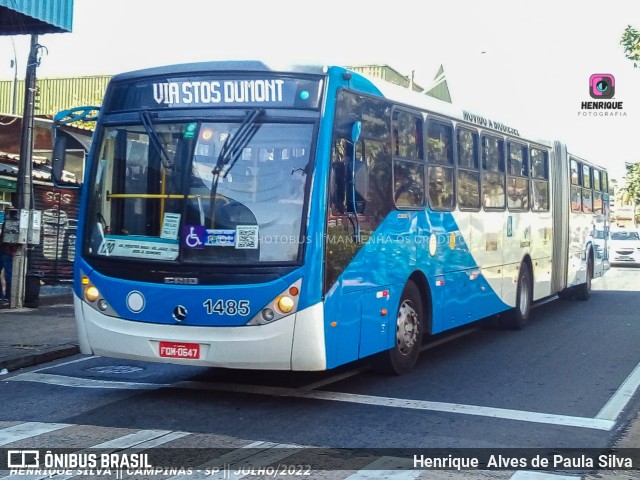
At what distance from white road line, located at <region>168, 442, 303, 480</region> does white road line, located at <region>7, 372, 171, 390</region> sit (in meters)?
2.80

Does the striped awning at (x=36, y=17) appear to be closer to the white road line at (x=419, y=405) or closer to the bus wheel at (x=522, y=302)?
the white road line at (x=419, y=405)

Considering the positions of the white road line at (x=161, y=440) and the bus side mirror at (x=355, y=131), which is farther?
the bus side mirror at (x=355, y=131)

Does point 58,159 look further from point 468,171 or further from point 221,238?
point 468,171

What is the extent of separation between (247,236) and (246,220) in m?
0.14

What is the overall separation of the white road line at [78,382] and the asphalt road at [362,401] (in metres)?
0.02

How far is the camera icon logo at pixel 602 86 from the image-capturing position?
19.2 metres

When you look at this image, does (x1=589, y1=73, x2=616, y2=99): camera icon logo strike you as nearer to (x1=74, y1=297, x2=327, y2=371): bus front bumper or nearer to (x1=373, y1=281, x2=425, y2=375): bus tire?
(x1=373, y1=281, x2=425, y2=375): bus tire

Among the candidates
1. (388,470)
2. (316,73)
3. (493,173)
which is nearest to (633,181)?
(493,173)

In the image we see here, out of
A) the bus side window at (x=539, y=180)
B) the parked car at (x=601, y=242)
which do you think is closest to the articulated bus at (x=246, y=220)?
the bus side window at (x=539, y=180)

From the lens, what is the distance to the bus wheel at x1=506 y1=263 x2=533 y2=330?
1384 centimetres

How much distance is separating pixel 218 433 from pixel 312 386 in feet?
7.00

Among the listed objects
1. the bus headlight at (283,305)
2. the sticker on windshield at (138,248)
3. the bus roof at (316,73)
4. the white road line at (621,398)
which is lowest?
the white road line at (621,398)

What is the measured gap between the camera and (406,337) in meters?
9.55

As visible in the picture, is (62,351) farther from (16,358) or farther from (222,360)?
(222,360)
